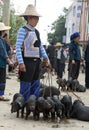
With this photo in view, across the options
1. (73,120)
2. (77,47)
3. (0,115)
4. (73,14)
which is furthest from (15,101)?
(73,14)

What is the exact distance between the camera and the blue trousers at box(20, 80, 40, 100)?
844 centimetres

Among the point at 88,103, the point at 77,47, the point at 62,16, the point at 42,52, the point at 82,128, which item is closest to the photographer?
the point at 82,128

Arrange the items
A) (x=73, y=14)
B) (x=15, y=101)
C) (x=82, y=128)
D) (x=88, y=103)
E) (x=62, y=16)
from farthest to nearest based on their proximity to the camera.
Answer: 1. (x=62, y=16)
2. (x=73, y=14)
3. (x=88, y=103)
4. (x=15, y=101)
5. (x=82, y=128)

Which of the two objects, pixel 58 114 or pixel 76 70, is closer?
pixel 58 114

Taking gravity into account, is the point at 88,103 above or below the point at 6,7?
below

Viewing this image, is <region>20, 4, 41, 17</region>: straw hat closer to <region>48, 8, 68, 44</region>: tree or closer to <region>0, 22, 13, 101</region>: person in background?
<region>0, 22, 13, 101</region>: person in background

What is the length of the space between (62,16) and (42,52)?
79.2m

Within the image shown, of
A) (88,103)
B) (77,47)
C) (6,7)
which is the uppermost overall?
(6,7)

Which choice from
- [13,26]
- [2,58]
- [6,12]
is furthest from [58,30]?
[2,58]

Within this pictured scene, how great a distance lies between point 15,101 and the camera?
7934 mm

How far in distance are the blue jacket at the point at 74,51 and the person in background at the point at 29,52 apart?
5.12 meters

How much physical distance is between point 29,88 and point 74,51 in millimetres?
5511

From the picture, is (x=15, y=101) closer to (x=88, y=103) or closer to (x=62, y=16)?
(x=88, y=103)

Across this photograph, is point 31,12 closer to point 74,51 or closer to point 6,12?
point 74,51
